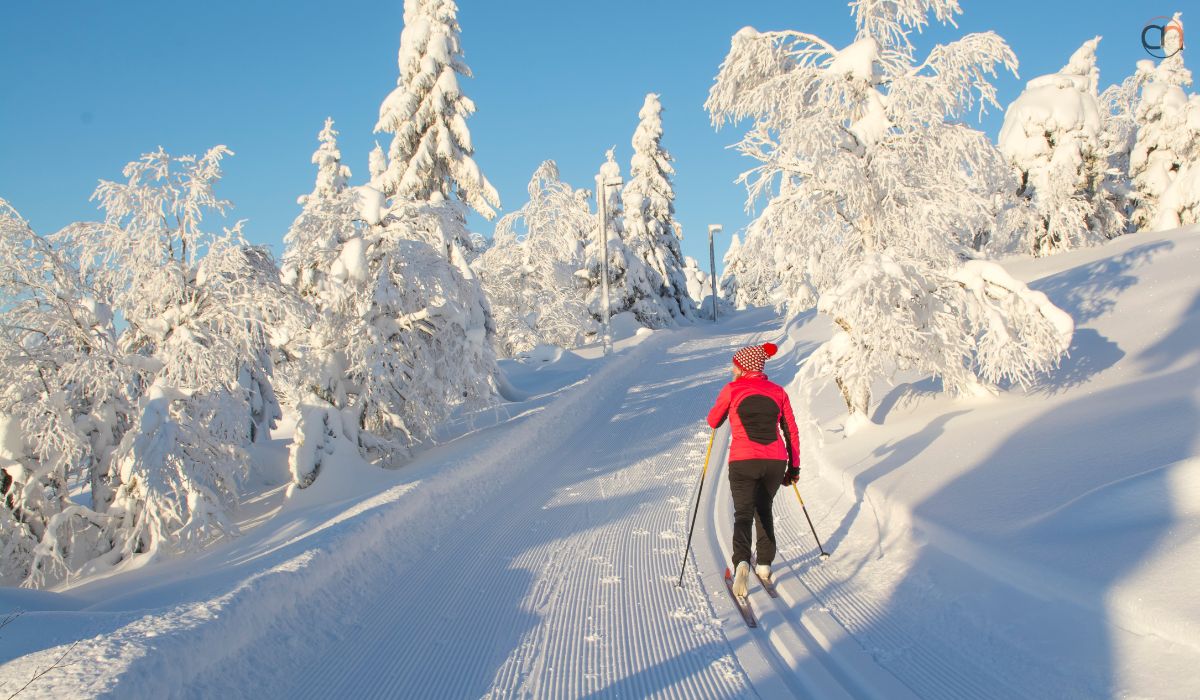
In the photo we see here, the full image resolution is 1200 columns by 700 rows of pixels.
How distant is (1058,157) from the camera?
25453 mm

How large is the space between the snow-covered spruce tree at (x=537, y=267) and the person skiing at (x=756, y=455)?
926 inches

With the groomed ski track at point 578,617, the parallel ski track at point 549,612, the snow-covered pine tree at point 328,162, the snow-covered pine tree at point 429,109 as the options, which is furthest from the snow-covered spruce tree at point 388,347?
the snow-covered pine tree at point 328,162

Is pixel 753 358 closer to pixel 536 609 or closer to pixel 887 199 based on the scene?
pixel 536 609

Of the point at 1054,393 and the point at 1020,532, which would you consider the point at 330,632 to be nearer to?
the point at 1020,532

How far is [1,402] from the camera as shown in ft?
29.0

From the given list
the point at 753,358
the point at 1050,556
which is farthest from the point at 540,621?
the point at 1050,556

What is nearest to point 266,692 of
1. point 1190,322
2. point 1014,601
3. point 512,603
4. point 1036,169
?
point 512,603

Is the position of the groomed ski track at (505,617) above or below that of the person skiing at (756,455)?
below

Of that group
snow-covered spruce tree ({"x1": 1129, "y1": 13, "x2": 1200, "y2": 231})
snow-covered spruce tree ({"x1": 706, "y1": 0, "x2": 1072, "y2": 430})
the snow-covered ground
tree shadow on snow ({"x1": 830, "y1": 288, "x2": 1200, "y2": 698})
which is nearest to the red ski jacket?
the snow-covered ground

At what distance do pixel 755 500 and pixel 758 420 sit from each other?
61 cm

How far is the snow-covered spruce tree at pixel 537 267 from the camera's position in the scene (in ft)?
93.6

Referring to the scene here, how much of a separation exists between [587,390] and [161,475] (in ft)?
31.8

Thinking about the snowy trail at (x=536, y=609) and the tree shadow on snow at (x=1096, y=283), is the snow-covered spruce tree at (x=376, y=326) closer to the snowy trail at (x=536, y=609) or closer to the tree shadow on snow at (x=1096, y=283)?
the snowy trail at (x=536, y=609)

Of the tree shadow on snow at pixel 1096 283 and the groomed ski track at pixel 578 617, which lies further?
the tree shadow on snow at pixel 1096 283
